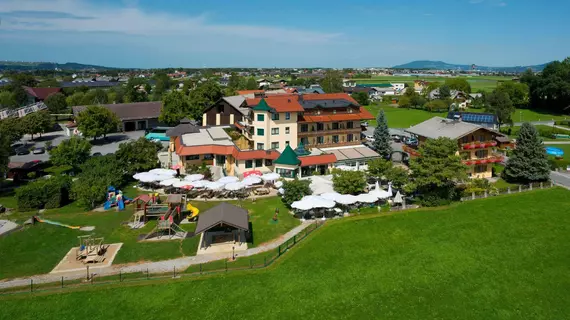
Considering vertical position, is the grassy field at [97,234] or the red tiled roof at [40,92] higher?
the red tiled roof at [40,92]

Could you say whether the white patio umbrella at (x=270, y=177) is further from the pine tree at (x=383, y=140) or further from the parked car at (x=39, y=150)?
the parked car at (x=39, y=150)

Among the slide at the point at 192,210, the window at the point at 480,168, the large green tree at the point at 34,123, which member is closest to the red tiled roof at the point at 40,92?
the large green tree at the point at 34,123

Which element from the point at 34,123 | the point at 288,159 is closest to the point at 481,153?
the point at 288,159

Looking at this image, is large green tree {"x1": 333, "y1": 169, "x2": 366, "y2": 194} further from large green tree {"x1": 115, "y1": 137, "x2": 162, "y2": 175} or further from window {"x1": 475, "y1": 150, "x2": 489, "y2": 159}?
large green tree {"x1": 115, "y1": 137, "x2": 162, "y2": 175}

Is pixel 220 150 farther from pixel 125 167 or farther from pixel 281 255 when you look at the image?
pixel 281 255

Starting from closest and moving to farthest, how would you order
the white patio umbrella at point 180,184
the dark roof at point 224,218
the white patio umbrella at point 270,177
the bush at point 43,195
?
1. the dark roof at point 224,218
2. the bush at point 43,195
3. the white patio umbrella at point 180,184
4. the white patio umbrella at point 270,177
